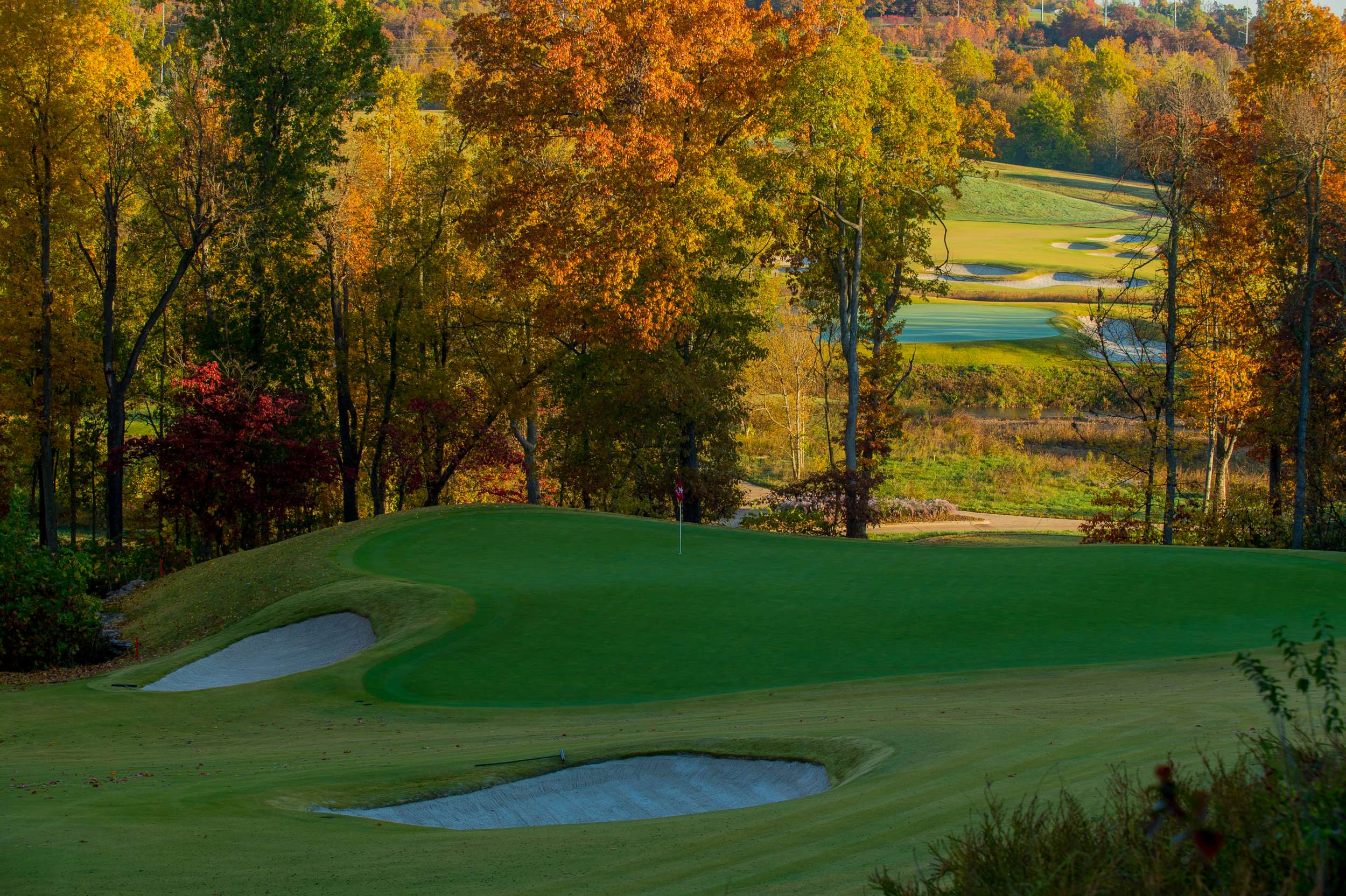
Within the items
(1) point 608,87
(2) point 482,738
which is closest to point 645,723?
(2) point 482,738

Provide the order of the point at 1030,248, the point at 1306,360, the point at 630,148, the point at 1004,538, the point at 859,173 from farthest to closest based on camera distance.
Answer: the point at 1030,248 < the point at 1004,538 < the point at 859,173 < the point at 630,148 < the point at 1306,360

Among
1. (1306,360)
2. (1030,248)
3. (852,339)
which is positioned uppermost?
(1030,248)

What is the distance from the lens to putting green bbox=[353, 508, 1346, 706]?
1288 cm

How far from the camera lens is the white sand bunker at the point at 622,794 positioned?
8.70 metres

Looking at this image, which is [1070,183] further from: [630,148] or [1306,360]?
[630,148]

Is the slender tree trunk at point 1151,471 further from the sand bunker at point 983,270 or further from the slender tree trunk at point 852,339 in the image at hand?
the sand bunker at point 983,270

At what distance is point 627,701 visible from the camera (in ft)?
40.2

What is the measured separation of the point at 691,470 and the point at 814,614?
16.1 meters

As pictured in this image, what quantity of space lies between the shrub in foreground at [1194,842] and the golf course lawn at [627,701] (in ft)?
3.24

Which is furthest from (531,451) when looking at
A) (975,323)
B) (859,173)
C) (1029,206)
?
(1029,206)

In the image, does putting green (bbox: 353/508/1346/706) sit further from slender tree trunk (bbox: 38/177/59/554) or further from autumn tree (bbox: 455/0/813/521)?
slender tree trunk (bbox: 38/177/59/554)

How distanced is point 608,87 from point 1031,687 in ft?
69.3

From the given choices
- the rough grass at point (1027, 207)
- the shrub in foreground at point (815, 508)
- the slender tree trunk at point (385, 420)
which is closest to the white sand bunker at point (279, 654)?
the shrub in foreground at point (815, 508)

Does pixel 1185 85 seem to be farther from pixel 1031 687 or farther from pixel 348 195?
pixel 348 195
